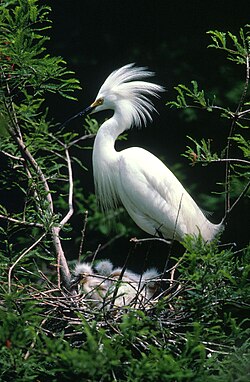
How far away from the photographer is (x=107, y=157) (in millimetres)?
3748

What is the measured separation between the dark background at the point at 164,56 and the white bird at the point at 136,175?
2.94 ft

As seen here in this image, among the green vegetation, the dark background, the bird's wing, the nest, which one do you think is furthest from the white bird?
the dark background

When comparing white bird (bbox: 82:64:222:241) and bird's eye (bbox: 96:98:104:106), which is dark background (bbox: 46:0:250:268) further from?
bird's eye (bbox: 96:98:104:106)

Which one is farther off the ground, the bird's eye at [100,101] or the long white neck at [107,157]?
the bird's eye at [100,101]

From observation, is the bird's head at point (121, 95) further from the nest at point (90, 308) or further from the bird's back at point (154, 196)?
the nest at point (90, 308)

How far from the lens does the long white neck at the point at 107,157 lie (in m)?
3.68

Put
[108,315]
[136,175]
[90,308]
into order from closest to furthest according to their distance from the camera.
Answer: [108,315] → [90,308] → [136,175]

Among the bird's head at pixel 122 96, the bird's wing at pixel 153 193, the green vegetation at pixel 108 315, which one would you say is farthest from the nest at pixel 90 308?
the bird's head at pixel 122 96

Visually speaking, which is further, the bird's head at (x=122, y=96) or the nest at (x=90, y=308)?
the bird's head at (x=122, y=96)

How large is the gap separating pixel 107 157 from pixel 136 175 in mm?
153

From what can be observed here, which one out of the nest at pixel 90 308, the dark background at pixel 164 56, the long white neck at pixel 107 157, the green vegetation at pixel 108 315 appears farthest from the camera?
the dark background at pixel 164 56

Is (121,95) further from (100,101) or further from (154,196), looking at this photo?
(154,196)

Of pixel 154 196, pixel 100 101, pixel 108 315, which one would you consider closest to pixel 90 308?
pixel 108 315

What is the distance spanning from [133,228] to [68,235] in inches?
15.8
